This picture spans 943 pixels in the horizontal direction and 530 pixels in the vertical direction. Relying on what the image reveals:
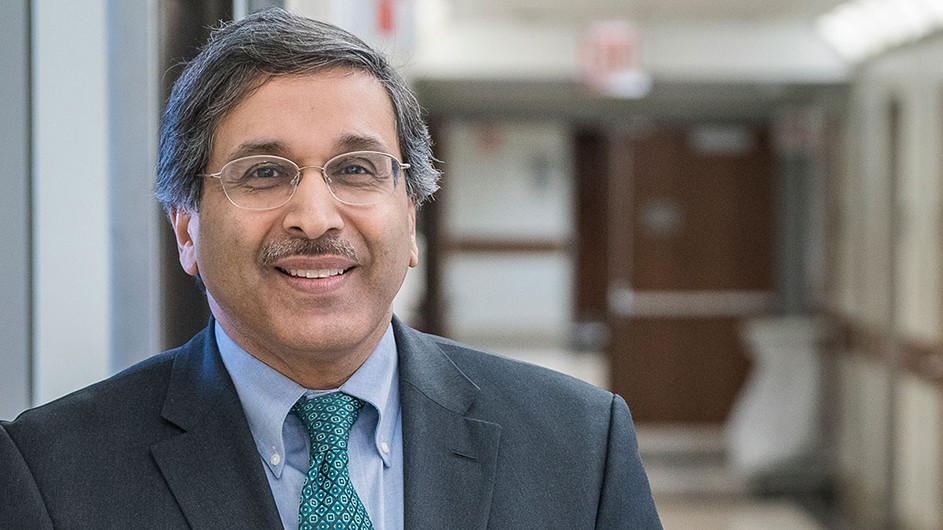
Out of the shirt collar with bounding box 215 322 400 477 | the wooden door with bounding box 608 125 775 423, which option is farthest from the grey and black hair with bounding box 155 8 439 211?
the wooden door with bounding box 608 125 775 423

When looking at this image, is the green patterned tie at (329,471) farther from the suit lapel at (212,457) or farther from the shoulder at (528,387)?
the shoulder at (528,387)

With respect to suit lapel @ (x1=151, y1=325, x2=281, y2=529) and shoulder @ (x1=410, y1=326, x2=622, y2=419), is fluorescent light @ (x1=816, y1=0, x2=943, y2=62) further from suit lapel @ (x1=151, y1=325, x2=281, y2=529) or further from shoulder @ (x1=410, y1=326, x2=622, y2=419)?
suit lapel @ (x1=151, y1=325, x2=281, y2=529)

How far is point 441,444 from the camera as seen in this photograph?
1.40m

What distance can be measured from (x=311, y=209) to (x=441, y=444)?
1.18 feet

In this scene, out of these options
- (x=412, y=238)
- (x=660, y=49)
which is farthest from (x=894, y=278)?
(x=412, y=238)

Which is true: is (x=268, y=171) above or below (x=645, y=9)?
below

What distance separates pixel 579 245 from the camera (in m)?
13.6

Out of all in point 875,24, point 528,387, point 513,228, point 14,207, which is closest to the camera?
point 528,387

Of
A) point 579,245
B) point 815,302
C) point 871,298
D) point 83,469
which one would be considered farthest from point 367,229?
point 579,245

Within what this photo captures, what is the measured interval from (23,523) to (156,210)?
34.7 inches

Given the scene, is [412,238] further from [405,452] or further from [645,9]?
[645,9]

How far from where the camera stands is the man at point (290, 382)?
126 cm

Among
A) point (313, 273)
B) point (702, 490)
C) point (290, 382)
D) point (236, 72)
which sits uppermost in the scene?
point (236, 72)

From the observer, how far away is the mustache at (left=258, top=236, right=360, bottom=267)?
125 cm
